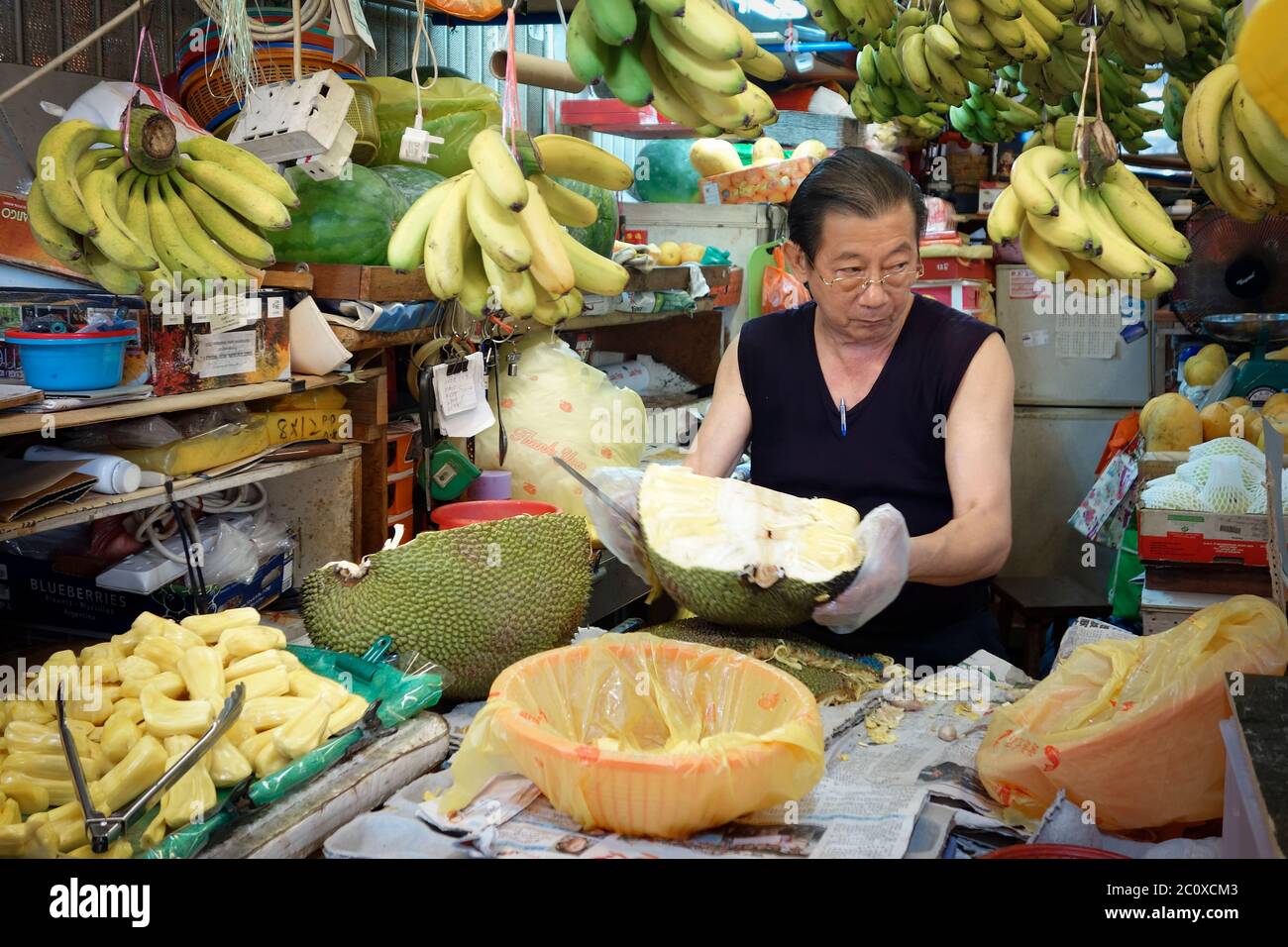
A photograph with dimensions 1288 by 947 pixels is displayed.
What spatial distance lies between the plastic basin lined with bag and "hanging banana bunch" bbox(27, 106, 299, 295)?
1069 millimetres

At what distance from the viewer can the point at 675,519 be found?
1866mm

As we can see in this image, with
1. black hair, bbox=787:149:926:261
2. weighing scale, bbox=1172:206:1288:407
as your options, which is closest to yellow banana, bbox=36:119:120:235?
black hair, bbox=787:149:926:261

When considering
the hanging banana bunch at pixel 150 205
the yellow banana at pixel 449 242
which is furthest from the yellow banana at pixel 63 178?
the yellow banana at pixel 449 242

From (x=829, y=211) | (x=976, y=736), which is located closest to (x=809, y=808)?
(x=976, y=736)

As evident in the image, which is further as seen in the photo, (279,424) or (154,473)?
(279,424)

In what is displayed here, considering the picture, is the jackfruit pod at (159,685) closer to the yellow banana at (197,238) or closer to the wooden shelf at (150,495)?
the wooden shelf at (150,495)

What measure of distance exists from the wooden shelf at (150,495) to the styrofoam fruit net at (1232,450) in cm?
246

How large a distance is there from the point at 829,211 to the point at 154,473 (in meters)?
1.45

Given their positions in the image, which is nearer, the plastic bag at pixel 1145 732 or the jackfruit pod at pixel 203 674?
the plastic bag at pixel 1145 732

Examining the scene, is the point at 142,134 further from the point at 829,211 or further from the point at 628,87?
the point at 829,211

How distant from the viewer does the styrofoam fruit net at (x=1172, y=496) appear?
10.3 feet

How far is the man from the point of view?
87.1 inches

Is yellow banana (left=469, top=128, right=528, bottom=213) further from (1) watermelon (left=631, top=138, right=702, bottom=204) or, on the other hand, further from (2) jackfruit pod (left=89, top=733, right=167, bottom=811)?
(1) watermelon (left=631, top=138, right=702, bottom=204)

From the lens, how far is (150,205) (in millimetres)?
2148
